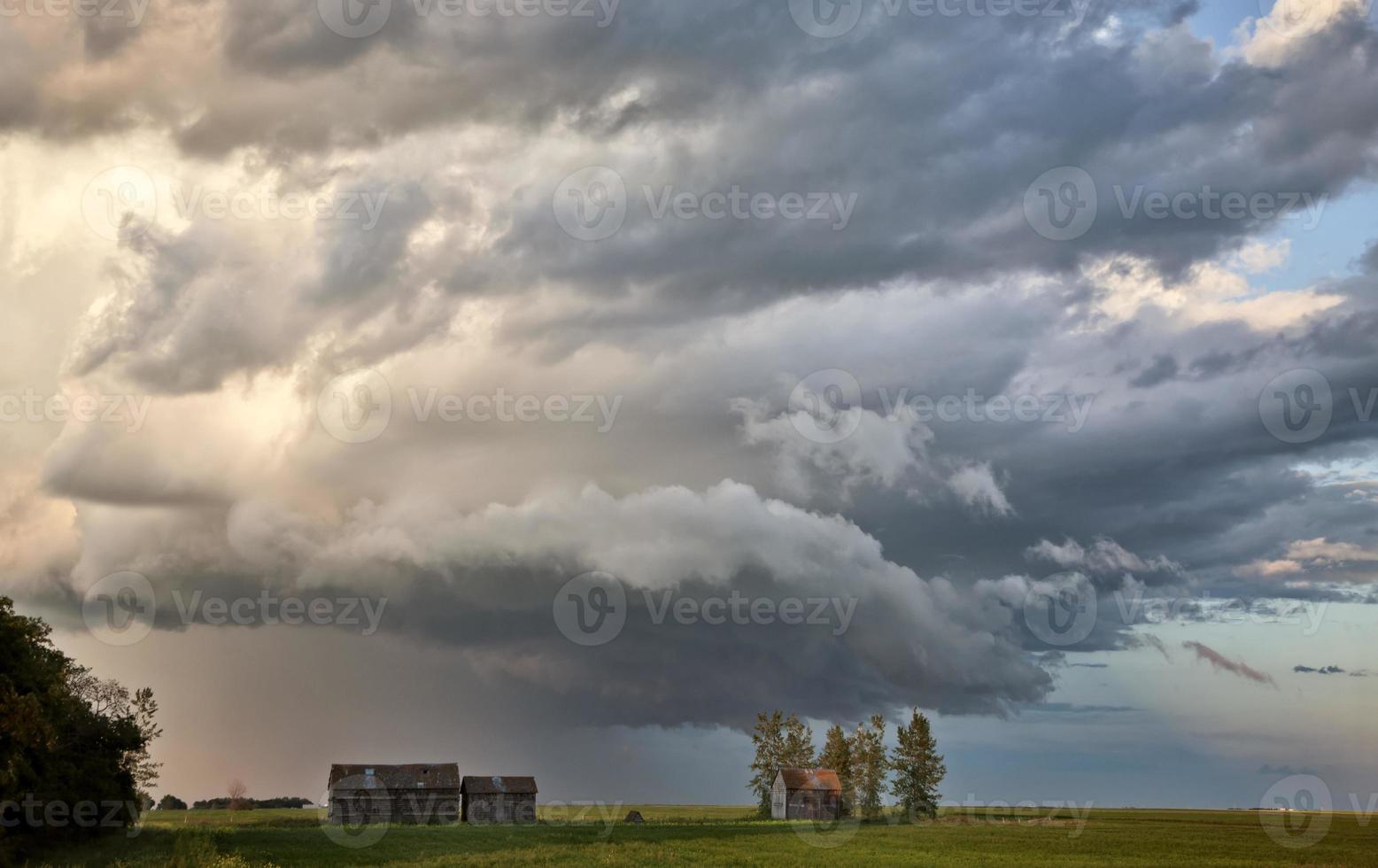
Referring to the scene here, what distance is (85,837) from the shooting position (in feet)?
192

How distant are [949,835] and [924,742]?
126 feet

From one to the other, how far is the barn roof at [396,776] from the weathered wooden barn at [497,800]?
212 cm

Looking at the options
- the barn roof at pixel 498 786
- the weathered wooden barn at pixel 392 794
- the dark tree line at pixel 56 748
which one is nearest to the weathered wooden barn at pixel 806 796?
the barn roof at pixel 498 786

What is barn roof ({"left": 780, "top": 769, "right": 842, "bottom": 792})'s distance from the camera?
123 meters

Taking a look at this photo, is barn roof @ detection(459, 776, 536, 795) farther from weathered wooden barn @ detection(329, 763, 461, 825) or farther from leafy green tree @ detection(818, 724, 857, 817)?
leafy green tree @ detection(818, 724, 857, 817)

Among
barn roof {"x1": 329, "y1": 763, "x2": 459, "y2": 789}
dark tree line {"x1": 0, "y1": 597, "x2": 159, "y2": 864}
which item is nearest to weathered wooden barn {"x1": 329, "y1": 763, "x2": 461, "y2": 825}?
barn roof {"x1": 329, "y1": 763, "x2": 459, "y2": 789}

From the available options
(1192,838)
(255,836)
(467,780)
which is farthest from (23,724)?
(1192,838)

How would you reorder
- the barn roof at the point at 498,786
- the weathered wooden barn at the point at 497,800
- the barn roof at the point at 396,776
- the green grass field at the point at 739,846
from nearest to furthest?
the green grass field at the point at 739,846 < the barn roof at the point at 396,776 < the weathered wooden barn at the point at 497,800 < the barn roof at the point at 498,786

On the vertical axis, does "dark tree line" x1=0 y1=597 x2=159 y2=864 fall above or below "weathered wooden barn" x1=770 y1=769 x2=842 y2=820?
above

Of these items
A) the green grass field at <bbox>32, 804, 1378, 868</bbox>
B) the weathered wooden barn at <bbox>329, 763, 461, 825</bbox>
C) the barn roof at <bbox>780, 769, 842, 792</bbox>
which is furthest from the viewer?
the barn roof at <bbox>780, 769, 842, 792</bbox>

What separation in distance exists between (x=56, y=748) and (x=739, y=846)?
43.1 metres

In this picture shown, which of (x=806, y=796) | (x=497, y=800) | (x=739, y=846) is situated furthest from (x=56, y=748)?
(x=806, y=796)

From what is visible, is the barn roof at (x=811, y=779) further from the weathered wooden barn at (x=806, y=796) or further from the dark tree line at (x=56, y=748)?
the dark tree line at (x=56, y=748)

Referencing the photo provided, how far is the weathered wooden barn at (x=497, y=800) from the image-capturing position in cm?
10650
